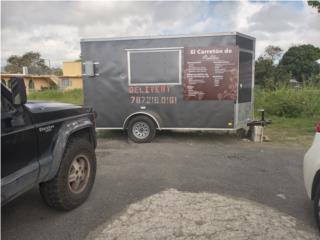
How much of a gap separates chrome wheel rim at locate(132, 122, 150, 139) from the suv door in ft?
17.4

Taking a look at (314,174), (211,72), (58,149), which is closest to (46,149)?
(58,149)

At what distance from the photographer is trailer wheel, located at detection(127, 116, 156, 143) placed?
870 cm

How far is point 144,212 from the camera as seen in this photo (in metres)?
4.16

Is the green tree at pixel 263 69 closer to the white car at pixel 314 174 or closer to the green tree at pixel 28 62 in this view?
the white car at pixel 314 174

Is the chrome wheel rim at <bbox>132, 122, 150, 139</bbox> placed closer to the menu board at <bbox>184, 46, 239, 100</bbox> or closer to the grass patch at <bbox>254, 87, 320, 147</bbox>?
the menu board at <bbox>184, 46, 239, 100</bbox>

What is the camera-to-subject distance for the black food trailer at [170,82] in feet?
26.8

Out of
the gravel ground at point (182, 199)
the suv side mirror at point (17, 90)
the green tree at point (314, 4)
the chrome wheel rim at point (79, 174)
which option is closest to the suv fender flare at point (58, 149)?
the chrome wheel rim at point (79, 174)

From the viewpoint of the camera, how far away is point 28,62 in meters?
66.2

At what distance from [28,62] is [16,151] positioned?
68.6 m

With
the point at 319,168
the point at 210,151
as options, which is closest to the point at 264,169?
the point at 210,151

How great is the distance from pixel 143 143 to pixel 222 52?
302cm

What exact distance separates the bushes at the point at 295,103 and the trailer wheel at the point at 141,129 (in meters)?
6.83

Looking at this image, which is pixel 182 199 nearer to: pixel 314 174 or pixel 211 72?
pixel 314 174

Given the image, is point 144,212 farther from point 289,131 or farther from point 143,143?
point 289,131
